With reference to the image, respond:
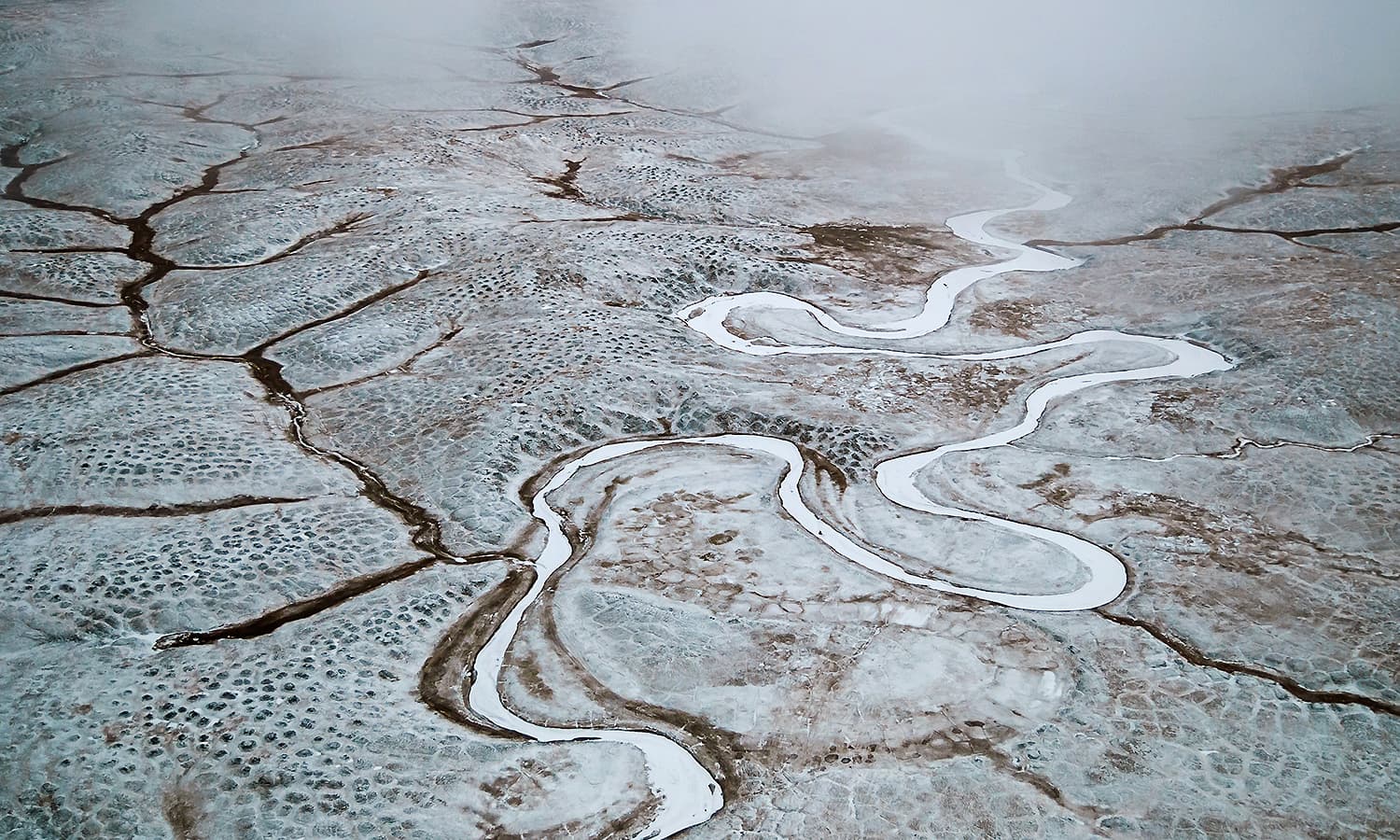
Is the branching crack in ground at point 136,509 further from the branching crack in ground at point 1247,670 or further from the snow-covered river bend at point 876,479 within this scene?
the branching crack in ground at point 1247,670

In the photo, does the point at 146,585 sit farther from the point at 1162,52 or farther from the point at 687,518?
the point at 1162,52

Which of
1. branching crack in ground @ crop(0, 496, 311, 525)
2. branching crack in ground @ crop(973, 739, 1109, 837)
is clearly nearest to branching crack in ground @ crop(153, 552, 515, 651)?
branching crack in ground @ crop(0, 496, 311, 525)

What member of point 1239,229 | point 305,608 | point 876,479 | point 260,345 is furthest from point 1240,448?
point 260,345

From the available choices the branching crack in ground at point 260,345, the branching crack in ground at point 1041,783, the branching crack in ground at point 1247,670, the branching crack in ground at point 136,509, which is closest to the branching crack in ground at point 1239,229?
the branching crack in ground at point 1247,670

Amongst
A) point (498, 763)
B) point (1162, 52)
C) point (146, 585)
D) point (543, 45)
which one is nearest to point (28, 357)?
point (146, 585)

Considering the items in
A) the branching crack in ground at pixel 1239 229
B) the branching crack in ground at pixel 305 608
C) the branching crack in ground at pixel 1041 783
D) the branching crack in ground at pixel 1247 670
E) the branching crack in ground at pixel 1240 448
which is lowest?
the branching crack in ground at pixel 305 608

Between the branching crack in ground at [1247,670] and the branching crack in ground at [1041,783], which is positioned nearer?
the branching crack in ground at [1041,783]

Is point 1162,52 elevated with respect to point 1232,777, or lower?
elevated
